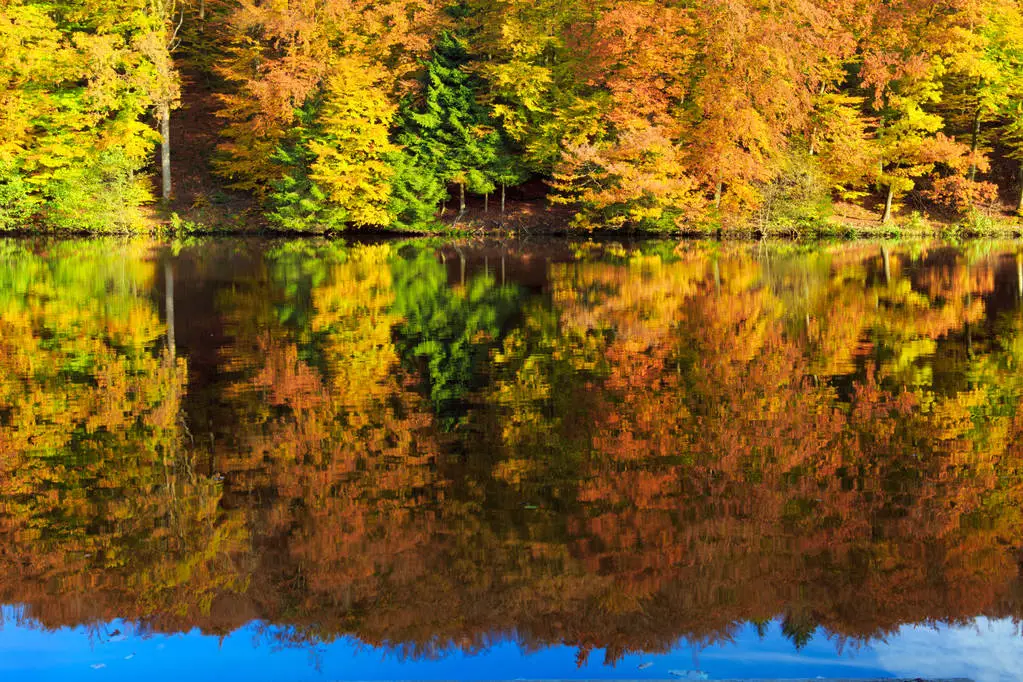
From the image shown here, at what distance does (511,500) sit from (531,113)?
3371 cm

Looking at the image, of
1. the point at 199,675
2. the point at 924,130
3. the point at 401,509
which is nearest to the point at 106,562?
the point at 199,675

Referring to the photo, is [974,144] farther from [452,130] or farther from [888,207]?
[452,130]

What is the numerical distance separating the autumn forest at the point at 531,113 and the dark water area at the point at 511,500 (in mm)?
20858

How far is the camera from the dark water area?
515cm

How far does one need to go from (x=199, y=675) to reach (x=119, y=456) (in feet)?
12.0

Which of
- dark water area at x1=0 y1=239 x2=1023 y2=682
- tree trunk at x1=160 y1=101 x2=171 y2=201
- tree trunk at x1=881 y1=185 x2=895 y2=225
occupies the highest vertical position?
tree trunk at x1=160 y1=101 x2=171 y2=201

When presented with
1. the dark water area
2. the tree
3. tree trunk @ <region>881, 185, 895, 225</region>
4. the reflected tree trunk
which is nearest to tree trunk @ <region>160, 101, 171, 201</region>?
the tree

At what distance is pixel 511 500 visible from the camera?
6.96 meters

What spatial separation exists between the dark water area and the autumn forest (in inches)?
821

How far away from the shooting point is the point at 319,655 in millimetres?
5047

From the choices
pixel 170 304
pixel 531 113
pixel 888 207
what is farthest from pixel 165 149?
pixel 888 207

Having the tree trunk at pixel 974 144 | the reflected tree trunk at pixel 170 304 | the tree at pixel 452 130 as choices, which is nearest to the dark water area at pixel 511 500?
the reflected tree trunk at pixel 170 304

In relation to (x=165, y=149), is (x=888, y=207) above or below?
below

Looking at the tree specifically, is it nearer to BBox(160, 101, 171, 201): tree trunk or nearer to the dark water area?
BBox(160, 101, 171, 201): tree trunk
